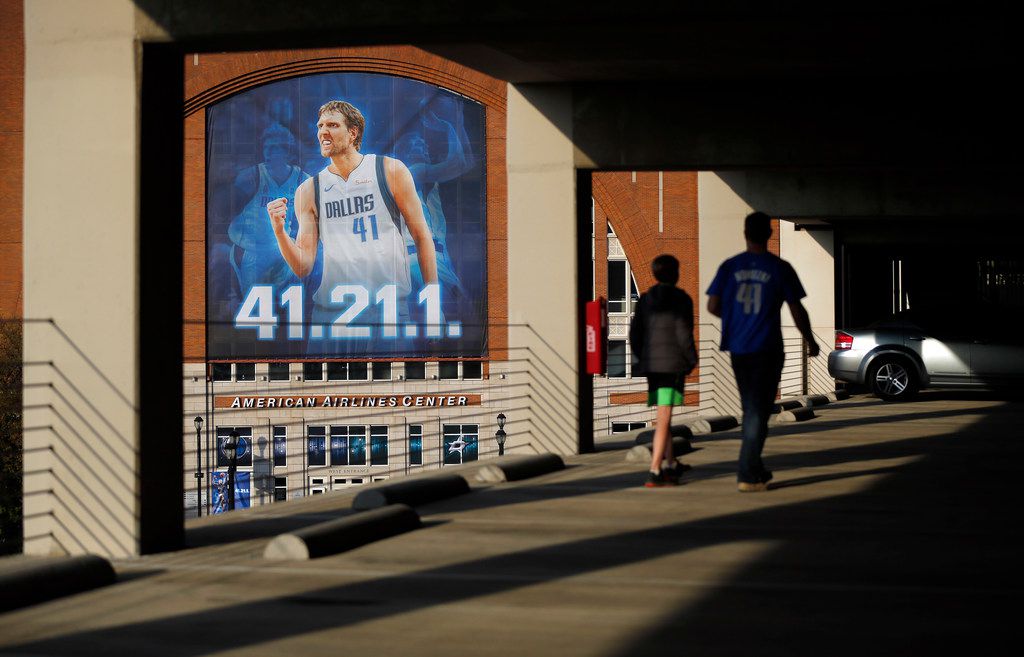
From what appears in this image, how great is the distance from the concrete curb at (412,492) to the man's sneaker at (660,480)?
1378 millimetres

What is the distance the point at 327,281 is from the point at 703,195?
38723 mm

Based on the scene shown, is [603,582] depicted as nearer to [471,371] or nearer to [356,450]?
[356,450]

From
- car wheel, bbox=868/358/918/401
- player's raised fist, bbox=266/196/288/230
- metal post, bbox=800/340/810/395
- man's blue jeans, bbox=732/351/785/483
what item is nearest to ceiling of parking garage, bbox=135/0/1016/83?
man's blue jeans, bbox=732/351/785/483

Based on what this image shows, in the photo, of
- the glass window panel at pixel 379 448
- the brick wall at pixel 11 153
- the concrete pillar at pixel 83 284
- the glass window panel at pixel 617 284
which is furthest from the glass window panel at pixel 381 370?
the concrete pillar at pixel 83 284

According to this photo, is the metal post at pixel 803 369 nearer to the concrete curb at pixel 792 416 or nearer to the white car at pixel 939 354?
the white car at pixel 939 354

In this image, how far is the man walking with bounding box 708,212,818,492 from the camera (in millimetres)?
9484

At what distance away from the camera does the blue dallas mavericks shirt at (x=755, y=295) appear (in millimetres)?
9477

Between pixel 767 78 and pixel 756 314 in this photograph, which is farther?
pixel 767 78

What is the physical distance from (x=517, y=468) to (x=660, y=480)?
1404 mm

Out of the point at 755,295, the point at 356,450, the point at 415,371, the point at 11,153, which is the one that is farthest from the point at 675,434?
the point at 11,153

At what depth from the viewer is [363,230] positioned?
57.6 metres

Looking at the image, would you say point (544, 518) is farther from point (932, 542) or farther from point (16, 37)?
point (16, 37)

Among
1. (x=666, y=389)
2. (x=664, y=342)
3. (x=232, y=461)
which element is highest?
(x=664, y=342)

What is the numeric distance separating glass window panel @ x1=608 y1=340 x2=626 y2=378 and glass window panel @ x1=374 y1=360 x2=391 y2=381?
9196 millimetres
